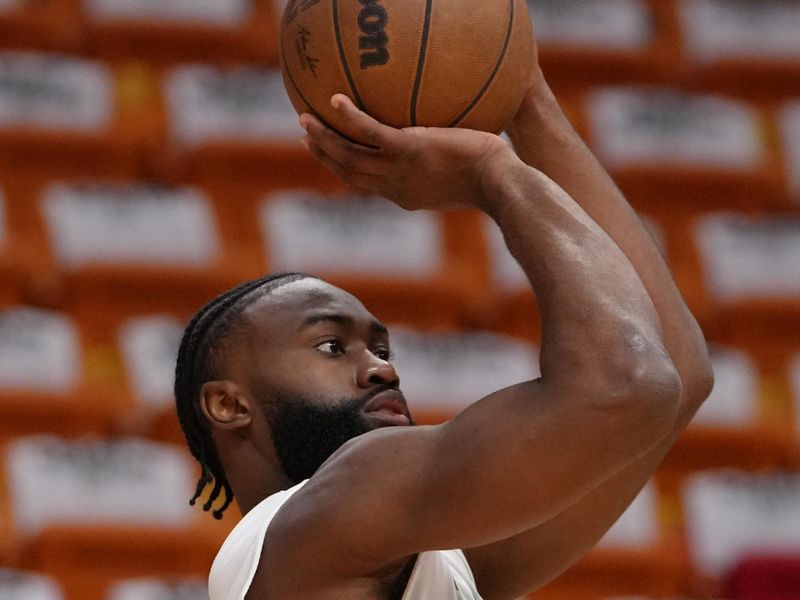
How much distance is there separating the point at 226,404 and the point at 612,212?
69cm

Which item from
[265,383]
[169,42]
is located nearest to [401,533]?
[265,383]

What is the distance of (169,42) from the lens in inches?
229

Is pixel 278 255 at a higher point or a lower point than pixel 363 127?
lower

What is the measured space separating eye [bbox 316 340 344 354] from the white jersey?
239mm

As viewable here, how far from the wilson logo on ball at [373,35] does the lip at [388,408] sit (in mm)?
539

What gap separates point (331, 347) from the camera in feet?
8.25

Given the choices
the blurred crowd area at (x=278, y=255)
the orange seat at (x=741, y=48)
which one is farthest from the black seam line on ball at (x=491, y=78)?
the orange seat at (x=741, y=48)

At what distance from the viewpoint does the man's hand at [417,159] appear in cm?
212

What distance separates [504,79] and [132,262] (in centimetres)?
296

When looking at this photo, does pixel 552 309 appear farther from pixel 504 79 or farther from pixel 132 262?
pixel 132 262

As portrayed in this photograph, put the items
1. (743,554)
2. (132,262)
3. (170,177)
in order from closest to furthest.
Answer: (743,554), (132,262), (170,177)

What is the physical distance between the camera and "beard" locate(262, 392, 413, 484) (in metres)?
2.40

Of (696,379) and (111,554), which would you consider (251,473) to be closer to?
(696,379)

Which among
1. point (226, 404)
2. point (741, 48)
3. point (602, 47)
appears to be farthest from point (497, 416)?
point (741, 48)
